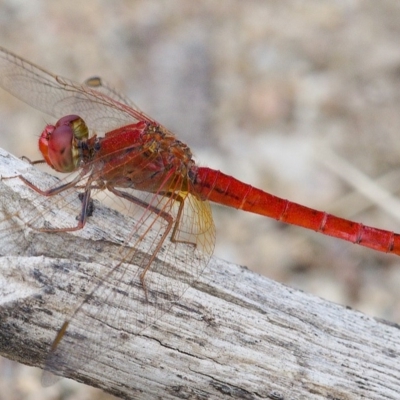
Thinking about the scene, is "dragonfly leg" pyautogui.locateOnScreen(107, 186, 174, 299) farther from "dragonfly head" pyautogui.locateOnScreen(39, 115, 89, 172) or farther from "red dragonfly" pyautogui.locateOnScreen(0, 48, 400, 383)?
"dragonfly head" pyautogui.locateOnScreen(39, 115, 89, 172)

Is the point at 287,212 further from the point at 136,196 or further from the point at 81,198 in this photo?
the point at 81,198

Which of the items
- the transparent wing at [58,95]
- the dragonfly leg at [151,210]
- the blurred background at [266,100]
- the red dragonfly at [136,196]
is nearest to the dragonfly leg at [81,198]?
the red dragonfly at [136,196]

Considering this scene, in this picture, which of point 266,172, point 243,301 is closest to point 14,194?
point 243,301

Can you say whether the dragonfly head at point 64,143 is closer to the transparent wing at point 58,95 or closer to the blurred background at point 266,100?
the transparent wing at point 58,95

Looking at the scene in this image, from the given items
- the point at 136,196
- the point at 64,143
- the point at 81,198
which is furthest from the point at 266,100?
the point at 81,198

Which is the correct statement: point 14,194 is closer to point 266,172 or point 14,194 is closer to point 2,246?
point 2,246

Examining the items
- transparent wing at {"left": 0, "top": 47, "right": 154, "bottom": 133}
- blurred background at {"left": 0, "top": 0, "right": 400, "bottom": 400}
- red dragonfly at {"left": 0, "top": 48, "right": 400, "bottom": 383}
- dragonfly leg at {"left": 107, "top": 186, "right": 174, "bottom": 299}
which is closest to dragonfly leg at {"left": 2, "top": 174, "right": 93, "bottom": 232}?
red dragonfly at {"left": 0, "top": 48, "right": 400, "bottom": 383}
